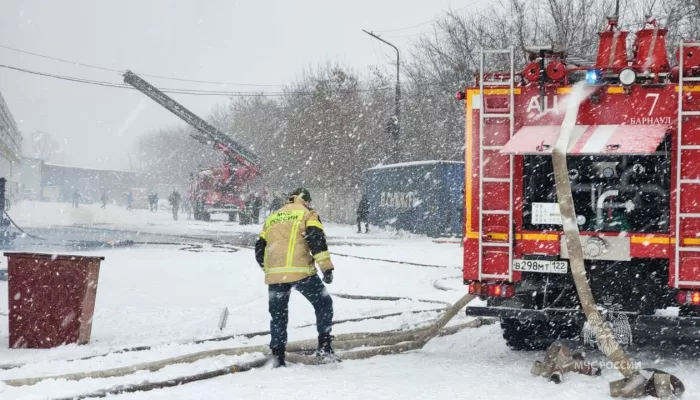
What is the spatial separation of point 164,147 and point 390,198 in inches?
4663

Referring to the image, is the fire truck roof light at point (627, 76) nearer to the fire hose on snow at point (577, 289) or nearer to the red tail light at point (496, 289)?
the fire hose on snow at point (577, 289)

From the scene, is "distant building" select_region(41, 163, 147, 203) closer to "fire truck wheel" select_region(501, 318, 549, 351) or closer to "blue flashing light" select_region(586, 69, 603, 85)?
"fire truck wheel" select_region(501, 318, 549, 351)

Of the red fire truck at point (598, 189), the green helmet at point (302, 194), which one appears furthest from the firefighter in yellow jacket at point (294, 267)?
the red fire truck at point (598, 189)

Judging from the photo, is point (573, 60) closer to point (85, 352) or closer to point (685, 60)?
point (685, 60)

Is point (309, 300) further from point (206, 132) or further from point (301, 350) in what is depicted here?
point (206, 132)

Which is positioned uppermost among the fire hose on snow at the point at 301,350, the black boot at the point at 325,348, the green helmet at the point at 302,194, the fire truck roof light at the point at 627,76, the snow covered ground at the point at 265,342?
the fire truck roof light at the point at 627,76

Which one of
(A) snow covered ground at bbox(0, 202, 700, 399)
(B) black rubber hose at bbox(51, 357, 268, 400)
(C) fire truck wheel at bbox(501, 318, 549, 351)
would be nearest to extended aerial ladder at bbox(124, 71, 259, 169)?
(A) snow covered ground at bbox(0, 202, 700, 399)

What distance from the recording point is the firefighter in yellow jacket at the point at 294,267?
7062 millimetres

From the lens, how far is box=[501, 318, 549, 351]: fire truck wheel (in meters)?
8.00

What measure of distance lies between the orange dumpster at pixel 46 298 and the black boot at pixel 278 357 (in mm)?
2244

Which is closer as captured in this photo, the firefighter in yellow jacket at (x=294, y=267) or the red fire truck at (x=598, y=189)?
the red fire truck at (x=598, y=189)

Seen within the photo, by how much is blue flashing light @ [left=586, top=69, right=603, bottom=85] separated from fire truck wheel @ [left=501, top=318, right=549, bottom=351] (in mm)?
2465

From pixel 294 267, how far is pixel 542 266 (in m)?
2.15

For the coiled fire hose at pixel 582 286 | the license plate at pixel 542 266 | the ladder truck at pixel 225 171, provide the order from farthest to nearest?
the ladder truck at pixel 225 171 < the license plate at pixel 542 266 < the coiled fire hose at pixel 582 286
